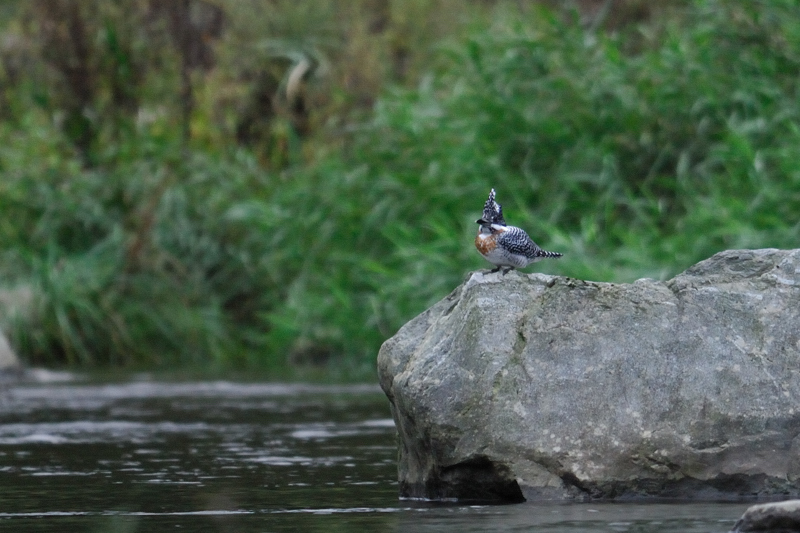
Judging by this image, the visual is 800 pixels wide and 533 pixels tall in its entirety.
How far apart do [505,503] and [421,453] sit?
438 mm

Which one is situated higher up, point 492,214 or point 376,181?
point 376,181

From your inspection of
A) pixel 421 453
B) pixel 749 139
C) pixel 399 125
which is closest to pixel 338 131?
pixel 399 125

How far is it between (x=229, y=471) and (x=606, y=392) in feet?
7.22

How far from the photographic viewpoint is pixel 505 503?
580cm

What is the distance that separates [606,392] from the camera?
19.1 feet

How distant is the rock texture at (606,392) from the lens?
18.8 feet

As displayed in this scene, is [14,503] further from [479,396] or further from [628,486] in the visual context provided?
[628,486]

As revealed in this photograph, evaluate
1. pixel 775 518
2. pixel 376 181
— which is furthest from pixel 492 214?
pixel 376 181

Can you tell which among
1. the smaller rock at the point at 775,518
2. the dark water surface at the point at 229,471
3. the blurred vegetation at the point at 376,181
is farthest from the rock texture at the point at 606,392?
the blurred vegetation at the point at 376,181

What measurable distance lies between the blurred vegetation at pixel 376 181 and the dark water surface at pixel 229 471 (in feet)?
7.47

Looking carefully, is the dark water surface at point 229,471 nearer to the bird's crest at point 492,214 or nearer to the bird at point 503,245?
the bird at point 503,245

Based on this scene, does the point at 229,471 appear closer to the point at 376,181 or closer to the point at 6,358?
the point at 6,358

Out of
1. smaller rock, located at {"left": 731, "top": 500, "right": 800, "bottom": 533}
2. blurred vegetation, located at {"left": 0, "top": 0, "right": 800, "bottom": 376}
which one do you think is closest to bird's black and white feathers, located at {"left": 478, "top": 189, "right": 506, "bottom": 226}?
smaller rock, located at {"left": 731, "top": 500, "right": 800, "bottom": 533}

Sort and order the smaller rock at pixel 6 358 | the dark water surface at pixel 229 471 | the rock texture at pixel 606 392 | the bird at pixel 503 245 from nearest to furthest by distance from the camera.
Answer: the dark water surface at pixel 229 471
the rock texture at pixel 606 392
the bird at pixel 503 245
the smaller rock at pixel 6 358
